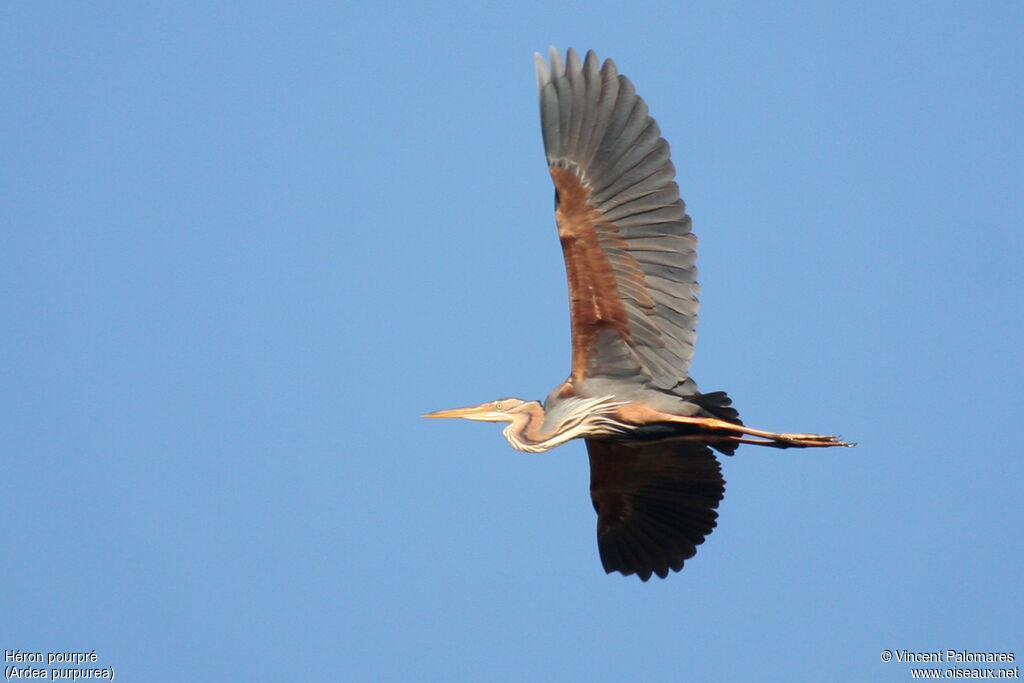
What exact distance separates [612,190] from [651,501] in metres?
3.11

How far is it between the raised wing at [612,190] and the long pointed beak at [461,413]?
1.85m

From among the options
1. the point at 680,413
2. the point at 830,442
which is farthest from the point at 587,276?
the point at 830,442

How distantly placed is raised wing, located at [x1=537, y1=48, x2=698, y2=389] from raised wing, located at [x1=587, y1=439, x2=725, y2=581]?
178cm

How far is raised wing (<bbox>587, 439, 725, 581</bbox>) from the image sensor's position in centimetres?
1052

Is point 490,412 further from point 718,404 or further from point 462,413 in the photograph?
point 718,404

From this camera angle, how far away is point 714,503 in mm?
10617

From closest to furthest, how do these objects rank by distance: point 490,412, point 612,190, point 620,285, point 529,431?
point 612,190 < point 620,285 < point 529,431 < point 490,412

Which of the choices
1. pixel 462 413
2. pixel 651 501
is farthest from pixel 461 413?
pixel 651 501

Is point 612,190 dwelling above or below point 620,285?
above

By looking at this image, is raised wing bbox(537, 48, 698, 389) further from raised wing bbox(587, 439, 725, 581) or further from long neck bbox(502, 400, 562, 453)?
raised wing bbox(587, 439, 725, 581)

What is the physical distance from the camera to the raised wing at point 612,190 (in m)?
8.96

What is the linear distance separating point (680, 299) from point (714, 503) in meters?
2.27

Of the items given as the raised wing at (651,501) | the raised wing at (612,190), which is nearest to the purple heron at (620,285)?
the raised wing at (612,190)

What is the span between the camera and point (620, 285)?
9.21m
